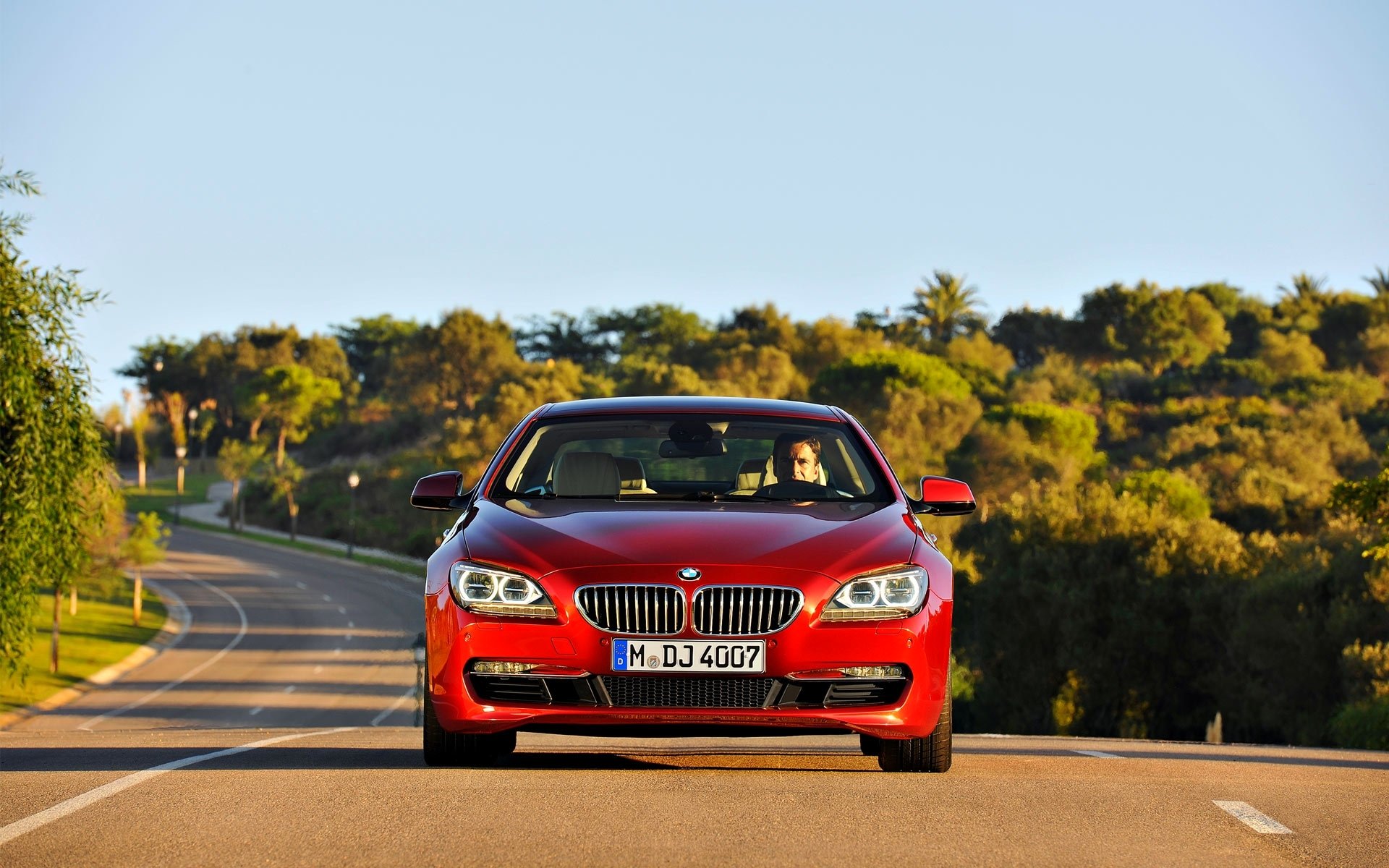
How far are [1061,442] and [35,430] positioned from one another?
2515 inches

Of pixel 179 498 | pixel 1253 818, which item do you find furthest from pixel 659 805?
pixel 179 498

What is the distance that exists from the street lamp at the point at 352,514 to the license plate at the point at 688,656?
8190cm

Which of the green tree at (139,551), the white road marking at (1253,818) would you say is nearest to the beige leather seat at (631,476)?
the white road marking at (1253,818)

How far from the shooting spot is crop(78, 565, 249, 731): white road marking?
155 ft

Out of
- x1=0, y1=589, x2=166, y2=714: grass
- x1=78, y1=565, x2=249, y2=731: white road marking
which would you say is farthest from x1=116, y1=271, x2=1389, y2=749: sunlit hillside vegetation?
x1=0, y1=589, x2=166, y2=714: grass

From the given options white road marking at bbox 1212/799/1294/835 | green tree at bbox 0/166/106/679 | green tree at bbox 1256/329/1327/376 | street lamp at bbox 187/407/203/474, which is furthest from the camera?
street lamp at bbox 187/407/203/474

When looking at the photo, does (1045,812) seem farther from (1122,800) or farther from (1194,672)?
(1194,672)

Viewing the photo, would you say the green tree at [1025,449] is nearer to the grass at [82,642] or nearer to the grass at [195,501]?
the grass at [195,501]

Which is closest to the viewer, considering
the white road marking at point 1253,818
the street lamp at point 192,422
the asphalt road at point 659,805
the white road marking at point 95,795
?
the asphalt road at point 659,805

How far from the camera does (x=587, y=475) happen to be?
8141 millimetres

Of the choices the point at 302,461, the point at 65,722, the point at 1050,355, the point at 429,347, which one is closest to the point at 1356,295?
the point at 1050,355

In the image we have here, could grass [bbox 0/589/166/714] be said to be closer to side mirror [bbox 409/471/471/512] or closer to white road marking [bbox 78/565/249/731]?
white road marking [bbox 78/565/249/731]

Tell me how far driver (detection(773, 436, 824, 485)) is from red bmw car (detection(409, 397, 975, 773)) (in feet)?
2.06

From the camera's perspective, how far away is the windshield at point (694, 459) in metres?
8.16
